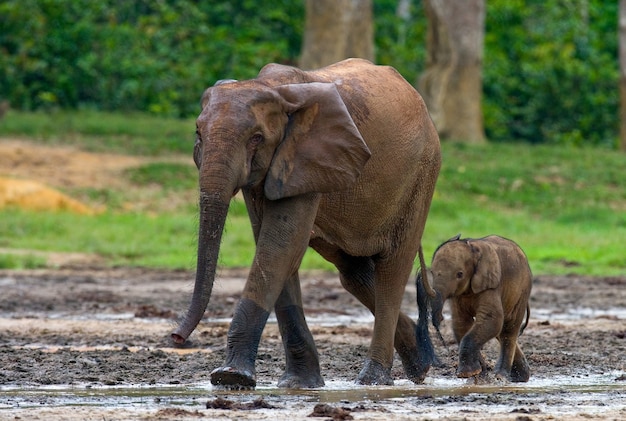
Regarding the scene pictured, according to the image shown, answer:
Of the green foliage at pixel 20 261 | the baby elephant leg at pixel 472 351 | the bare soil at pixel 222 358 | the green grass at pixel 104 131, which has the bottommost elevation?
the green foliage at pixel 20 261

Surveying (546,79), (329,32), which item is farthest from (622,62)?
(329,32)

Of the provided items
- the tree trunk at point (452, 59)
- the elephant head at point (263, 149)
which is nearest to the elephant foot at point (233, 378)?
the elephant head at point (263, 149)

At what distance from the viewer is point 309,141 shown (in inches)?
297

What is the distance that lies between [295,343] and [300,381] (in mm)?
207

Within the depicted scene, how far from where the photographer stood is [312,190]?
7.45 meters

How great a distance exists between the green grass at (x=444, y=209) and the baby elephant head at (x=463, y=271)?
A: 7599 millimetres

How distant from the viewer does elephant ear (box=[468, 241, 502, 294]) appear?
8.71 metres

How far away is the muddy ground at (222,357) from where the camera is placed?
6758 mm

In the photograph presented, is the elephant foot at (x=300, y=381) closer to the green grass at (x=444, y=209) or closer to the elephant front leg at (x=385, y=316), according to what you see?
the elephant front leg at (x=385, y=316)

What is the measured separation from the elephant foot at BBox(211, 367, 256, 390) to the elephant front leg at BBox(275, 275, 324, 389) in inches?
22.3

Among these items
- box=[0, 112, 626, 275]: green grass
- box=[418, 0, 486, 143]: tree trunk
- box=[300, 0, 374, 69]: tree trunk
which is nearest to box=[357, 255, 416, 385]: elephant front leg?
box=[0, 112, 626, 275]: green grass

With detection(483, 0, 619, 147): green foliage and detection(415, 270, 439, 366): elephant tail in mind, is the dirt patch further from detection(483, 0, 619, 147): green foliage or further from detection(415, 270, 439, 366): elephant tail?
detection(415, 270, 439, 366): elephant tail

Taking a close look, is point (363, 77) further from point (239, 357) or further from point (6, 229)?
point (6, 229)

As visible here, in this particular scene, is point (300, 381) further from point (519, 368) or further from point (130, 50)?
point (130, 50)
